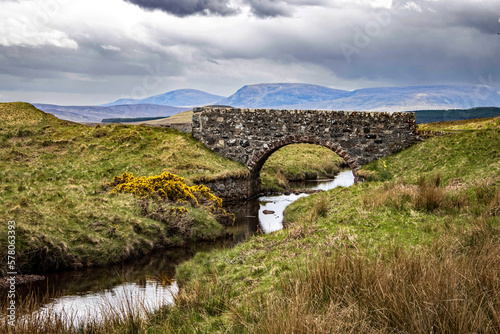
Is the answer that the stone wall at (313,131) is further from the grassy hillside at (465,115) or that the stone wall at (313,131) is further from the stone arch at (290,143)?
the grassy hillside at (465,115)

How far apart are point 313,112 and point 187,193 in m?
8.29

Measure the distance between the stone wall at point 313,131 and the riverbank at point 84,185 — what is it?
1.40 meters

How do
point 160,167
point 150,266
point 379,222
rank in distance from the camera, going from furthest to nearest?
point 160,167 < point 150,266 < point 379,222

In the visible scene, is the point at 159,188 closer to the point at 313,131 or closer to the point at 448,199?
the point at 313,131

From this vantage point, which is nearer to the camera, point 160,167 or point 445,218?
point 445,218

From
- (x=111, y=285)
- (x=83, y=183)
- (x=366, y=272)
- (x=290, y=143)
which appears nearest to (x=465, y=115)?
(x=290, y=143)

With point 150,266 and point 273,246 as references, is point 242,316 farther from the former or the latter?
point 150,266

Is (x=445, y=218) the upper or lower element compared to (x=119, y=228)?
upper

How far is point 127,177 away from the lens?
17.7 metres

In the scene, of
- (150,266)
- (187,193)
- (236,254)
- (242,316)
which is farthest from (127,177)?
(242,316)

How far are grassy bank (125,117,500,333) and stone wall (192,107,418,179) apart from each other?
23.8ft

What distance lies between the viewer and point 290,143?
21516 mm

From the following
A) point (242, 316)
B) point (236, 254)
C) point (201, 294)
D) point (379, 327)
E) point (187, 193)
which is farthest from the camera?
point (187, 193)

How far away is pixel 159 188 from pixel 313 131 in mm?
8780
